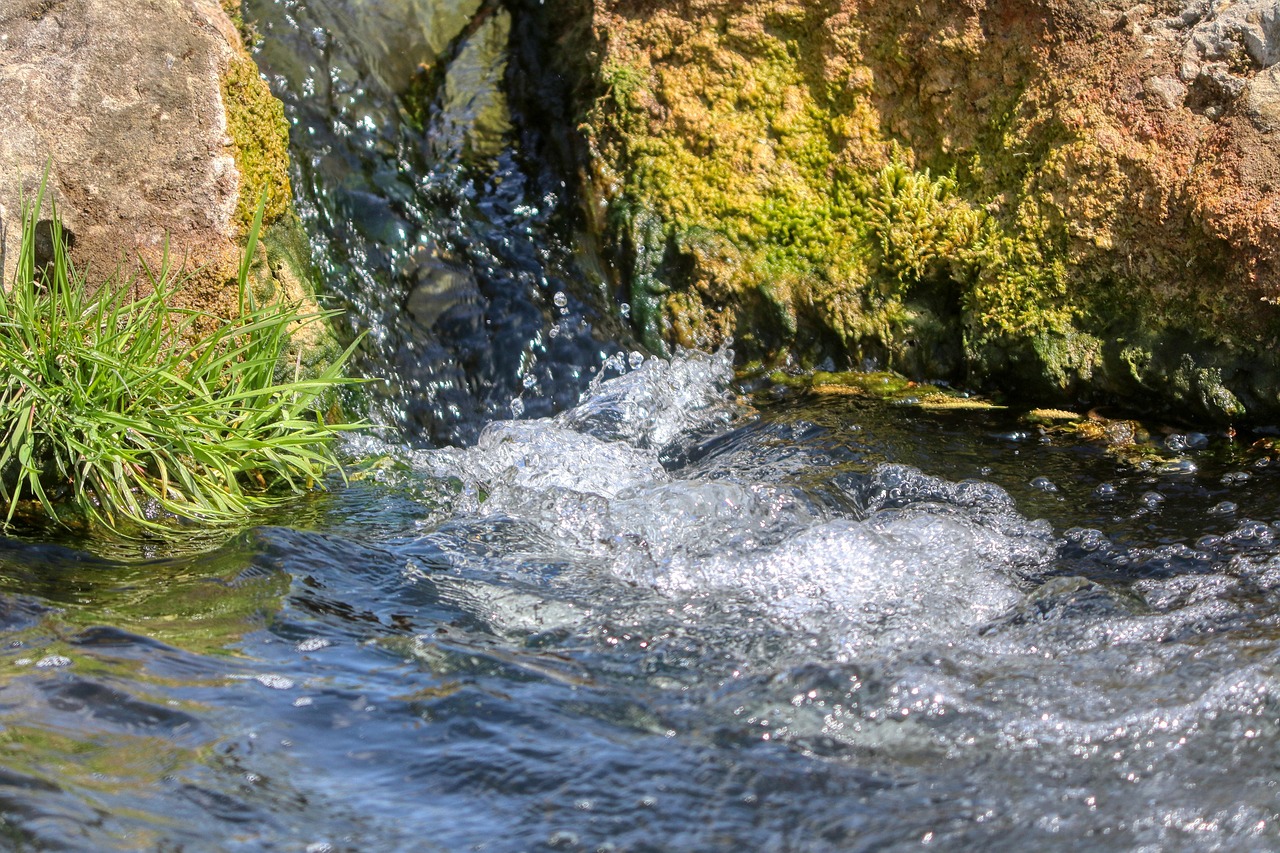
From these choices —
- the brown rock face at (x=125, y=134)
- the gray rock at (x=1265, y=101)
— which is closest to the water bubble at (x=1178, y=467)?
the gray rock at (x=1265, y=101)

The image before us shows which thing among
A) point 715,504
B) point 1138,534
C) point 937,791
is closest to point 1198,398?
point 1138,534

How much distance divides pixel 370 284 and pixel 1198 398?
3.84m

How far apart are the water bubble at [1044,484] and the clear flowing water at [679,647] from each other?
0.09 feet

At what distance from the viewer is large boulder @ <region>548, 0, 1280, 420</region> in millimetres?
4527

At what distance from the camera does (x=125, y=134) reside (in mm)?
4535

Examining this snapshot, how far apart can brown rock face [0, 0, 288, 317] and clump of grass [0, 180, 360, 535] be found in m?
0.26

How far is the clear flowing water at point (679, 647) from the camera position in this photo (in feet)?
7.73

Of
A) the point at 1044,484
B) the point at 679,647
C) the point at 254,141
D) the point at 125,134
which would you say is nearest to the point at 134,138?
the point at 125,134

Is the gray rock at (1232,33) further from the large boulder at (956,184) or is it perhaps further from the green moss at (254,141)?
the green moss at (254,141)

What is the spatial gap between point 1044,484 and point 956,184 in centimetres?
169

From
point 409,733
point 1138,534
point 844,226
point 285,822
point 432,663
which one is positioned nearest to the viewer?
point 285,822

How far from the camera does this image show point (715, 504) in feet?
13.0

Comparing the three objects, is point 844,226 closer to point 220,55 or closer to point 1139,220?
point 1139,220

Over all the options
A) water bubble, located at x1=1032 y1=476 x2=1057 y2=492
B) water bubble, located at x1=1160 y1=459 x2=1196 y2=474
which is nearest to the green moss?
water bubble, located at x1=1032 y1=476 x2=1057 y2=492
